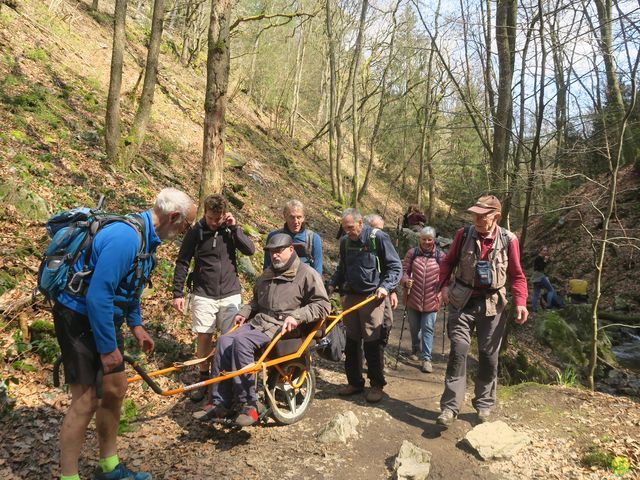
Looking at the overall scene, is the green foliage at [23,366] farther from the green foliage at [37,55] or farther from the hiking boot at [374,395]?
the green foliage at [37,55]

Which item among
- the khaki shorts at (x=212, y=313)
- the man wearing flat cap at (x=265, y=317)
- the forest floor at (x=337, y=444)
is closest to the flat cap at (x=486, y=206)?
the man wearing flat cap at (x=265, y=317)

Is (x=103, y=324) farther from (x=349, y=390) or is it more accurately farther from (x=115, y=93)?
(x=115, y=93)

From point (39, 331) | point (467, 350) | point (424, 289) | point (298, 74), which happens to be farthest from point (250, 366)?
point (298, 74)

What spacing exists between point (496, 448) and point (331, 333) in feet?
6.44

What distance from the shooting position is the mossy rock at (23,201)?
22.1 ft

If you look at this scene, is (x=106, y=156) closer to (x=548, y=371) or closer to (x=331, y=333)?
(x=331, y=333)

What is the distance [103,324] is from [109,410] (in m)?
0.75

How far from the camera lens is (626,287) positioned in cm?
1356

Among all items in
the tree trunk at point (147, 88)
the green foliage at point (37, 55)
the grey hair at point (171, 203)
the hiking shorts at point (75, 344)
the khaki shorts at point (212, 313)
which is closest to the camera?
the hiking shorts at point (75, 344)

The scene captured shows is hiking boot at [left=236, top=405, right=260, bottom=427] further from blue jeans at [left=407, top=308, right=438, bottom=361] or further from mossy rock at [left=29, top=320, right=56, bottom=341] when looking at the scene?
blue jeans at [left=407, top=308, right=438, bottom=361]

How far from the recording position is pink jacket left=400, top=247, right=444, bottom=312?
6.88 metres

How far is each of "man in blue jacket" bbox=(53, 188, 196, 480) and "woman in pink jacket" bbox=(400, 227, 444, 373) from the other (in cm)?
442

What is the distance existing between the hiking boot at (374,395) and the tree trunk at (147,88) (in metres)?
8.31

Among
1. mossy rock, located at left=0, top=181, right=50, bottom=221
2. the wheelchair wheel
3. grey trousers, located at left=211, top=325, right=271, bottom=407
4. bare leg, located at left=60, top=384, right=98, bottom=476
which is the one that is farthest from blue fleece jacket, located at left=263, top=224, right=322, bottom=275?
mossy rock, located at left=0, top=181, right=50, bottom=221
